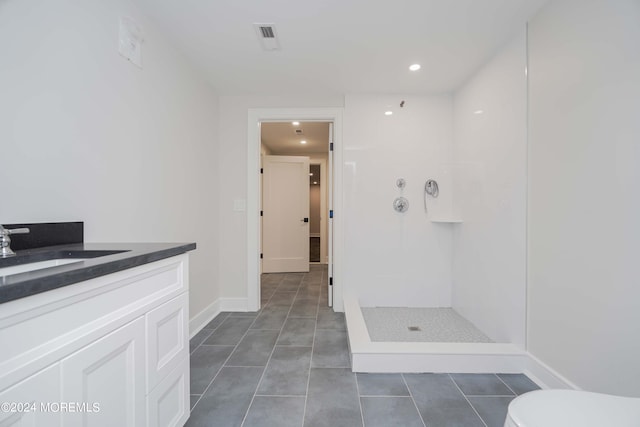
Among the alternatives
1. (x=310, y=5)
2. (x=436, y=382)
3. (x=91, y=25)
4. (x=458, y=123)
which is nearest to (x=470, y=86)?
(x=458, y=123)

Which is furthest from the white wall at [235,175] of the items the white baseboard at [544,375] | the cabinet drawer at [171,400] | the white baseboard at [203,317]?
the white baseboard at [544,375]

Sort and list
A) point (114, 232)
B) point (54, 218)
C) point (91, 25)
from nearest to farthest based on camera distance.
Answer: point (54, 218) → point (91, 25) → point (114, 232)

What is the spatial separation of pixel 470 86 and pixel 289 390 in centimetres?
284

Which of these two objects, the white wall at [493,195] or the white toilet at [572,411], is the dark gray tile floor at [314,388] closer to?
the white wall at [493,195]

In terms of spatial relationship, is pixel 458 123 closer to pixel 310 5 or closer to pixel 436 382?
pixel 310 5

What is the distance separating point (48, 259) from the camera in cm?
98

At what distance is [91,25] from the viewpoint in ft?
4.29

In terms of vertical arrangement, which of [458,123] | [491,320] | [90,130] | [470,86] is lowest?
[491,320]

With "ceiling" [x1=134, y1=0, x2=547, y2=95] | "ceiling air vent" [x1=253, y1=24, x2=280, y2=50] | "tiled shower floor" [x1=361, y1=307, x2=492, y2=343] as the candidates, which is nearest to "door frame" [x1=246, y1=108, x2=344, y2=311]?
"ceiling" [x1=134, y1=0, x2=547, y2=95]

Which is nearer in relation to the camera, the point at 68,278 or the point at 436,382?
the point at 68,278

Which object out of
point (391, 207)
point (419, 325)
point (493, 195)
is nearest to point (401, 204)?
point (391, 207)

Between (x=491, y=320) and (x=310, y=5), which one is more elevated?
(x=310, y=5)

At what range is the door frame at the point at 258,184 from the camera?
281cm

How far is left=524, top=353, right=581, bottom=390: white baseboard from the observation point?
1464 millimetres
